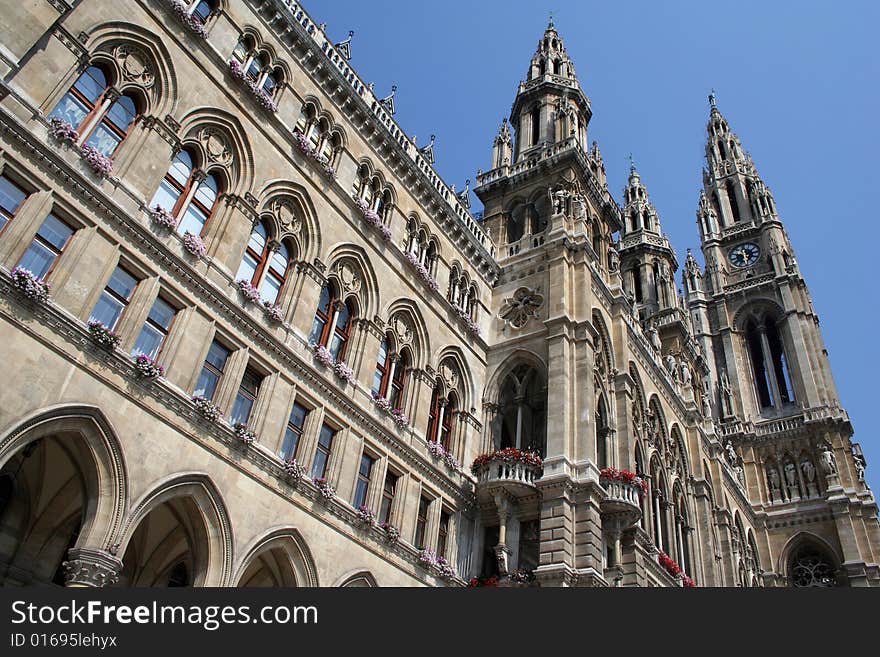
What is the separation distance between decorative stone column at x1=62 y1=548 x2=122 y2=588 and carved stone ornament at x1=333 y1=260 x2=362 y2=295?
11.1 meters

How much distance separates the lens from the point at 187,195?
723 inches

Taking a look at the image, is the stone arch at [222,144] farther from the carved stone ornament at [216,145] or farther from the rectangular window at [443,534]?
the rectangular window at [443,534]

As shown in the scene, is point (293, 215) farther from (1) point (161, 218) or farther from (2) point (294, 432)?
(2) point (294, 432)

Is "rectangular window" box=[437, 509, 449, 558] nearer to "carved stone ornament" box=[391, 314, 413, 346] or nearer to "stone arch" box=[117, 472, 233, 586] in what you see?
"carved stone ornament" box=[391, 314, 413, 346]

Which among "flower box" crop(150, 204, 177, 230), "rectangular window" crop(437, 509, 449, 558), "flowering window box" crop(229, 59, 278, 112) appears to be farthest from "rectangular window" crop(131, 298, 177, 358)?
"rectangular window" crop(437, 509, 449, 558)

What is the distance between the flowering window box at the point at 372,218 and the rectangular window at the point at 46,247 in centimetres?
1015

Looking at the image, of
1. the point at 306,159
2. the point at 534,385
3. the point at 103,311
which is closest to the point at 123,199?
the point at 103,311

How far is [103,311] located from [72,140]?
363 centimetres

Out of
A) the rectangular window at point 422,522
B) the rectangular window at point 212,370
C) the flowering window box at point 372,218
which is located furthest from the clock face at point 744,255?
the rectangular window at point 212,370

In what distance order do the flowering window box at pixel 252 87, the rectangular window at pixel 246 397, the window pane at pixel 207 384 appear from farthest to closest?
the flowering window box at pixel 252 87 → the rectangular window at pixel 246 397 → the window pane at pixel 207 384

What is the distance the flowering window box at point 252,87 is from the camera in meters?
20.1

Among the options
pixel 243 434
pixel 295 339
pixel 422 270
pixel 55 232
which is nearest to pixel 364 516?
pixel 243 434

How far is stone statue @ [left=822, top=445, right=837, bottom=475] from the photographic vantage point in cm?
4881

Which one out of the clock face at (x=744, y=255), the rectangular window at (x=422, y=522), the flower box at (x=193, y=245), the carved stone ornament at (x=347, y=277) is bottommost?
the rectangular window at (x=422, y=522)
